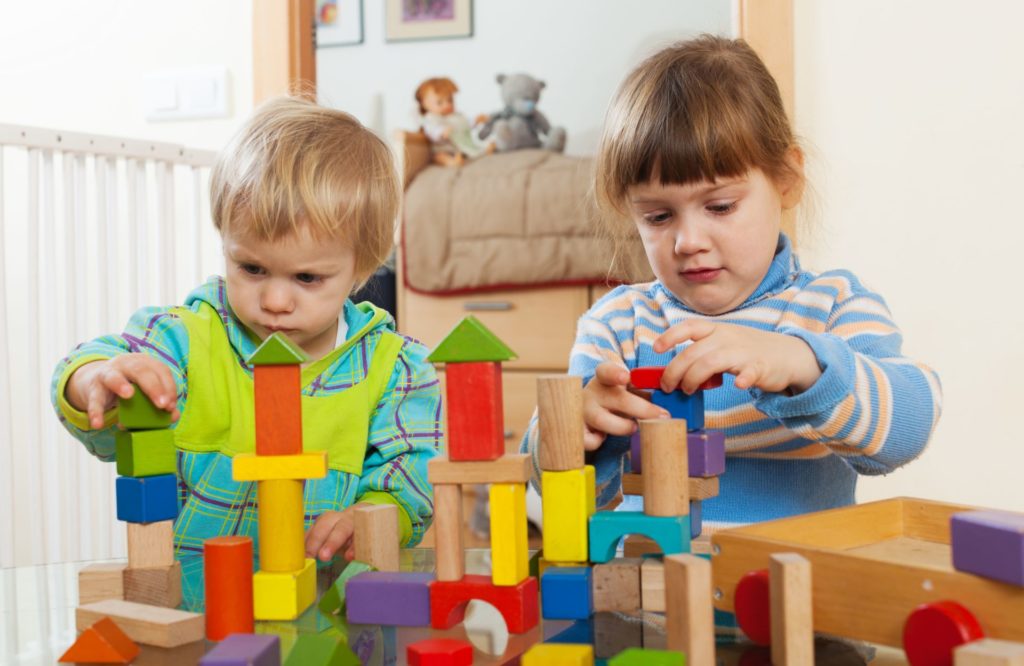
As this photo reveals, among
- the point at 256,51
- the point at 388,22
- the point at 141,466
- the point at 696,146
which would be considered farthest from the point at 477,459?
the point at 388,22

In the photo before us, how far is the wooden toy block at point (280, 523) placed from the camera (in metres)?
0.67

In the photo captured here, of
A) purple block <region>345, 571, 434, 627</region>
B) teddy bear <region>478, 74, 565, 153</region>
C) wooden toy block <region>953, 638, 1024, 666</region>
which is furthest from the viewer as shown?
teddy bear <region>478, 74, 565, 153</region>

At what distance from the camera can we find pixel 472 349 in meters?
0.62

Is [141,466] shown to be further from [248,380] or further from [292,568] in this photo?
[248,380]

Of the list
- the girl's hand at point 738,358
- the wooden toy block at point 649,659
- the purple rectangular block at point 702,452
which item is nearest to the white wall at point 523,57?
the girl's hand at point 738,358

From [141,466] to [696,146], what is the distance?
0.57m

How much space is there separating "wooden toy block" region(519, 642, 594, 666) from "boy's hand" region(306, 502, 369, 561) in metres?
0.30

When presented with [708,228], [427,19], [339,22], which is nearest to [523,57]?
[427,19]

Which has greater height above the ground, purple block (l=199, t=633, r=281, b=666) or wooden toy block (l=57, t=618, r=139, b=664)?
purple block (l=199, t=633, r=281, b=666)

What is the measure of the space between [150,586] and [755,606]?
0.39 meters

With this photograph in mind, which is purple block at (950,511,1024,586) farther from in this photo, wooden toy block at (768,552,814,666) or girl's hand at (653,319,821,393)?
girl's hand at (653,319,821,393)

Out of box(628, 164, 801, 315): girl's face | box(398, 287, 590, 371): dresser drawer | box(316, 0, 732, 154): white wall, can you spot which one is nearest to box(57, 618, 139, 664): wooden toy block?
box(628, 164, 801, 315): girl's face

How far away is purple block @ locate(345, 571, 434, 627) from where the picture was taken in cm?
64

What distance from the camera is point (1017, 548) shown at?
1.60 ft
